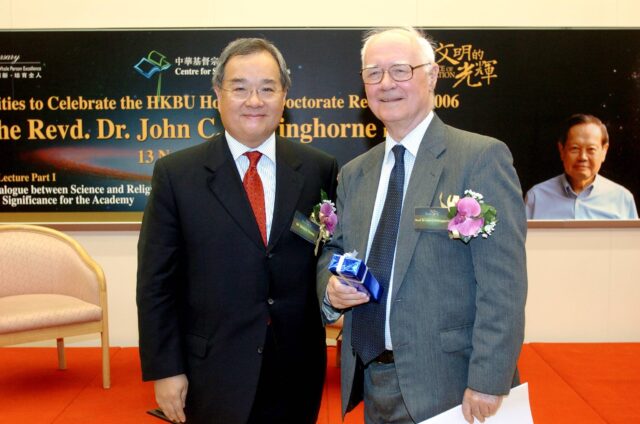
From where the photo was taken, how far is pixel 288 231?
2121 millimetres

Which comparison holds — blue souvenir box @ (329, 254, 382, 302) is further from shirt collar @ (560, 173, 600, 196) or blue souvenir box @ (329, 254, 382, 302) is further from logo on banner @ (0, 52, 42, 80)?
logo on banner @ (0, 52, 42, 80)

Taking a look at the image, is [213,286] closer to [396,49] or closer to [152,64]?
[396,49]

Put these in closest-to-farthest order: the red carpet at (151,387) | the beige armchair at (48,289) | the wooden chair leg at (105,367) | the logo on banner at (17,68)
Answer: the red carpet at (151,387)
the beige armchair at (48,289)
the wooden chair leg at (105,367)
the logo on banner at (17,68)

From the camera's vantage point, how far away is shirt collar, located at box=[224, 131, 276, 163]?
7.18 ft

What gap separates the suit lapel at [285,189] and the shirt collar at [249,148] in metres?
0.02

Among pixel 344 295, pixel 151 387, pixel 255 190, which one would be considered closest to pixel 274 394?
pixel 344 295

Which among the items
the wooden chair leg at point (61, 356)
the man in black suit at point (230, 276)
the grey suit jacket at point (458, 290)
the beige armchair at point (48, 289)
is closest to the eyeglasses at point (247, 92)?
the man in black suit at point (230, 276)

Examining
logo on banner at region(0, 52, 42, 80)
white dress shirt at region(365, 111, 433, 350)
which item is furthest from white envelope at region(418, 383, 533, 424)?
logo on banner at region(0, 52, 42, 80)

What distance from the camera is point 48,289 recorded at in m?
4.32

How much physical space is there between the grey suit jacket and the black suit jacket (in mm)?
474

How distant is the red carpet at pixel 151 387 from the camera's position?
346 cm

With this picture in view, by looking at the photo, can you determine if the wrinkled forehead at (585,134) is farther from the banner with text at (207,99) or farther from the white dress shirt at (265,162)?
the white dress shirt at (265,162)

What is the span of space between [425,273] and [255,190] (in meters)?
0.69

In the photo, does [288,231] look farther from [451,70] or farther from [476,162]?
[451,70]
